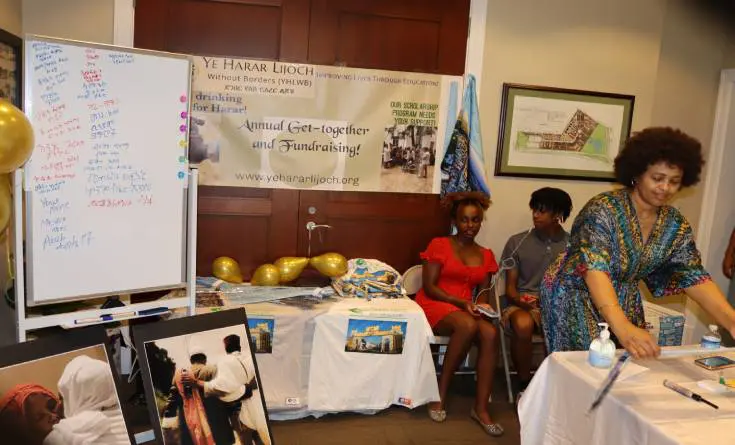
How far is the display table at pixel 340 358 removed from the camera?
2.86 meters

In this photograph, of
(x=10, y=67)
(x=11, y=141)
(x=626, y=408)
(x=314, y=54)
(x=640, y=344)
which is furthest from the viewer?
(x=314, y=54)

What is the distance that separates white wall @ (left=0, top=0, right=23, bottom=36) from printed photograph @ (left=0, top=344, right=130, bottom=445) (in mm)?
1830

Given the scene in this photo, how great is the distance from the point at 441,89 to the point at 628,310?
190cm

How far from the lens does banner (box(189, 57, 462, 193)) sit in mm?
3221

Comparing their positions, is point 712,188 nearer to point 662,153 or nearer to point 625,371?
point 662,153

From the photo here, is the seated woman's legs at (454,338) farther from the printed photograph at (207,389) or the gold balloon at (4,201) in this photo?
the gold balloon at (4,201)

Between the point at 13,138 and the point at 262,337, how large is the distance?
148 cm

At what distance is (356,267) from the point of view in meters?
3.27

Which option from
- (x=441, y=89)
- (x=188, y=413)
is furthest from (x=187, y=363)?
(x=441, y=89)

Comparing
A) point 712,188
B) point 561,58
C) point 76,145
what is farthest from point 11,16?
point 712,188

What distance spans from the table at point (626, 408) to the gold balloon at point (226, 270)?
6.04 feet

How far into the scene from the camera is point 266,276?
3.16 metres

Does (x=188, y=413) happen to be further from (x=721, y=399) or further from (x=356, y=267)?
(x=721, y=399)

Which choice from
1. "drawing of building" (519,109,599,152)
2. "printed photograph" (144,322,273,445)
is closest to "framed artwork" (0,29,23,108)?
"printed photograph" (144,322,273,445)
